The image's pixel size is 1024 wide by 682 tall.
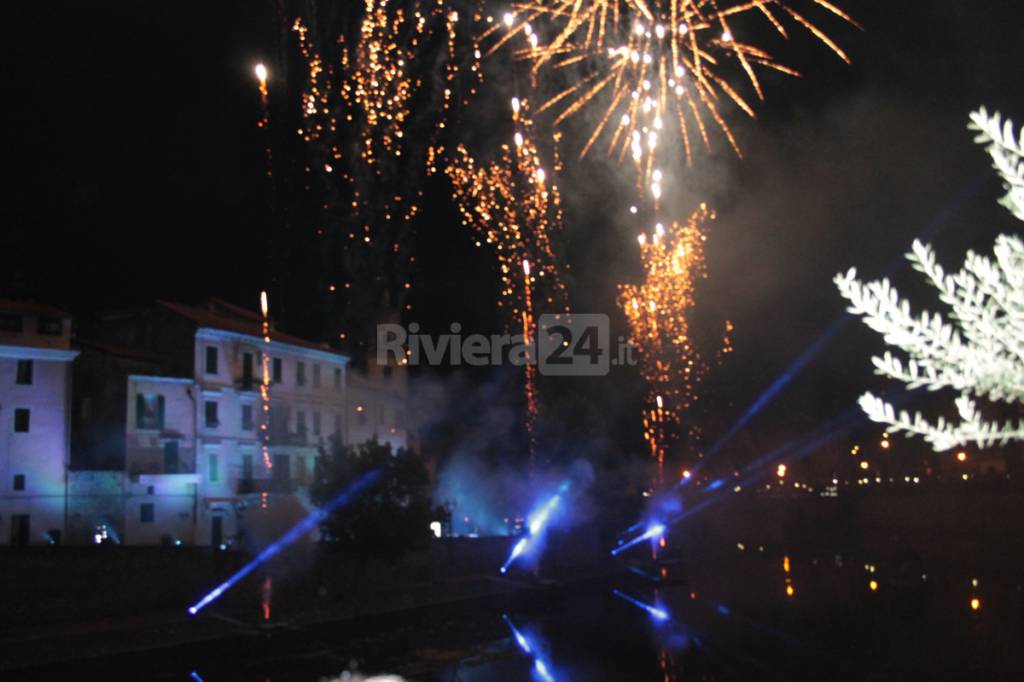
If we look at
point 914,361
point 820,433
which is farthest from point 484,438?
point 914,361

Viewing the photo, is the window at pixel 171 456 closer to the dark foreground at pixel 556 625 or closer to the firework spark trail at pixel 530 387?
the dark foreground at pixel 556 625

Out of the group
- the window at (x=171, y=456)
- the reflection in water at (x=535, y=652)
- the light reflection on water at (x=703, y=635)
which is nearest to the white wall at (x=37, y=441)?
the window at (x=171, y=456)

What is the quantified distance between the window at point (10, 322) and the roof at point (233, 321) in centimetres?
609

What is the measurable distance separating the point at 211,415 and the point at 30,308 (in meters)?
7.34

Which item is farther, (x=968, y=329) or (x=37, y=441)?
(x=37, y=441)

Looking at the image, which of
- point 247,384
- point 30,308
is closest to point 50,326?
point 30,308

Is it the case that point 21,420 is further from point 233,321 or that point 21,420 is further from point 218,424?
point 233,321

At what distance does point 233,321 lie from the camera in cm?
3794

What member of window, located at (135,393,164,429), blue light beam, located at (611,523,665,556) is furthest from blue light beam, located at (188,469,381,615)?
blue light beam, located at (611,523,665,556)

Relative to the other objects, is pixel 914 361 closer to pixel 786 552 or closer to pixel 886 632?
pixel 886 632

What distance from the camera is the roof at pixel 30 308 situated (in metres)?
28.4

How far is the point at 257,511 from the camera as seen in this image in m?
33.7

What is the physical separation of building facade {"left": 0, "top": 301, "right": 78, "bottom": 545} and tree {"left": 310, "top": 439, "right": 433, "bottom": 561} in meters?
7.65

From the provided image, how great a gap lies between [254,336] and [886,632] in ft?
78.2
